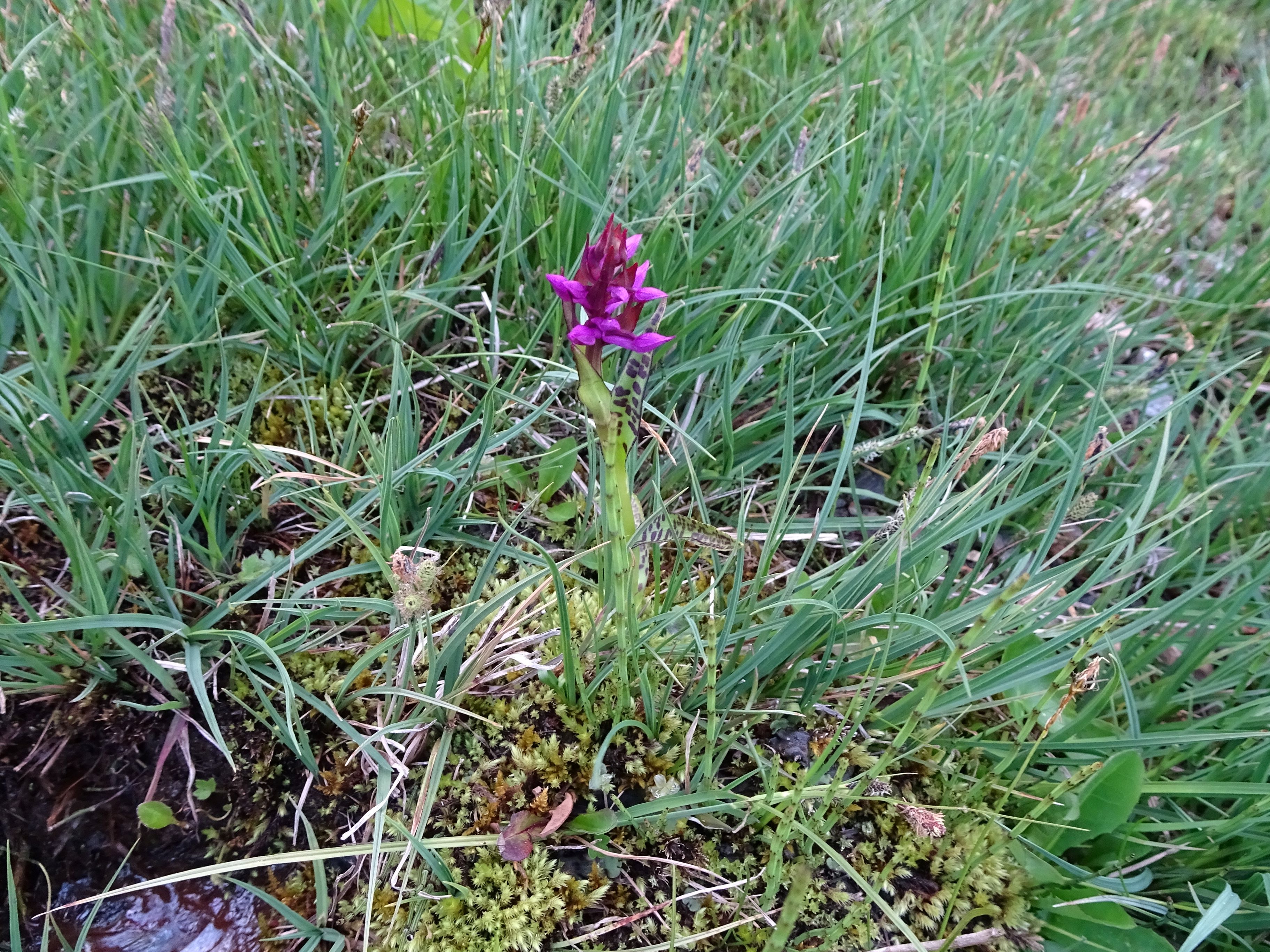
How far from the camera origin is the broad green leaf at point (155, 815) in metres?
1.13

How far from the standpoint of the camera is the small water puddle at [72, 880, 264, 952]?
3.67 feet

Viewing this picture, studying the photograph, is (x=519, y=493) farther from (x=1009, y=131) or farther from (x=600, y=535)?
(x=1009, y=131)

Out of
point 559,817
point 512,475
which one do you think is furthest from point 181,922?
point 512,475

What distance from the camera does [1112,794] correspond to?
1135 mm

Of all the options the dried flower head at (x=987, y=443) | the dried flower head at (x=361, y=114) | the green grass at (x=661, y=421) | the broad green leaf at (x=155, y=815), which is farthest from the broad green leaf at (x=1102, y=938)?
the dried flower head at (x=361, y=114)

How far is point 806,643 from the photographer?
3.90ft

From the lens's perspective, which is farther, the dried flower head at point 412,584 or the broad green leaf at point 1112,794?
the broad green leaf at point 1112,794

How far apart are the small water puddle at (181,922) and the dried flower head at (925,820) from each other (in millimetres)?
983

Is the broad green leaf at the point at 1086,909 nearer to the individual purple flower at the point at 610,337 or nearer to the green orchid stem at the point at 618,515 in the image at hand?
the green orchid stem at the point at 618,515

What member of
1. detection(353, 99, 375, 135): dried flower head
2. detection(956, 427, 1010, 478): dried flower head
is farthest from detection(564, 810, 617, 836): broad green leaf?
detection(353, 99, 375, 135): dried flower head

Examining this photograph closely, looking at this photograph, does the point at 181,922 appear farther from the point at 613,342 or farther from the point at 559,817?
the point at 613,342

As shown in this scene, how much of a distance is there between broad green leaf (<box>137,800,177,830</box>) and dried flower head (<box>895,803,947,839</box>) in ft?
3.65

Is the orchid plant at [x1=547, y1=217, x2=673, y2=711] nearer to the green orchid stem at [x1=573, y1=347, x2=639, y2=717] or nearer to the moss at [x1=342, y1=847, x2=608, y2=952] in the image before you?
the green orchid stem at [x1=573, y1=347, x2=639, y2=717]

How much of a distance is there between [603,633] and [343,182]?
1.09 m
